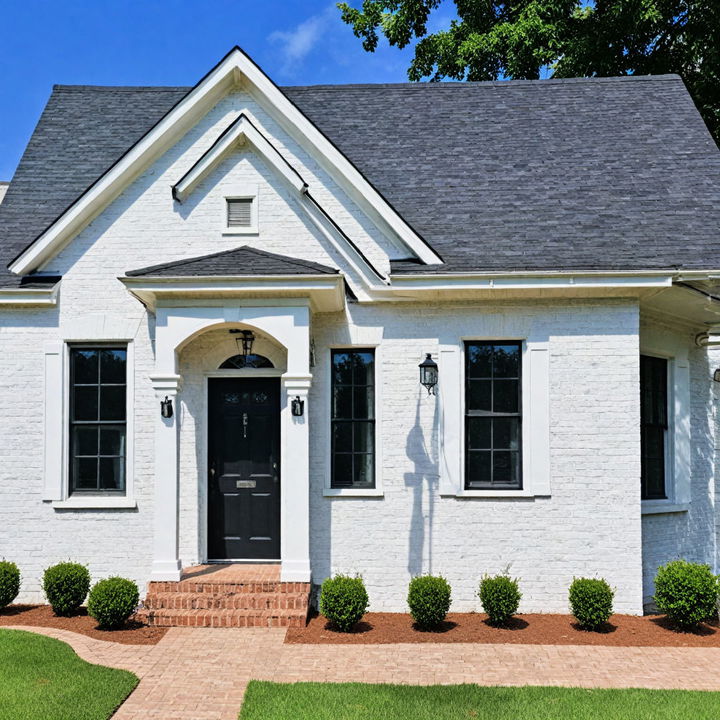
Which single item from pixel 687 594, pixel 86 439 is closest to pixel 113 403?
pixel 86 439

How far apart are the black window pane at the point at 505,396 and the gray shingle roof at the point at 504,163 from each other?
5.30ft

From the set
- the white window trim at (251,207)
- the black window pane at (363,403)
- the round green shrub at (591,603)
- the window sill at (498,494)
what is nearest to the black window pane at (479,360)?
the black window pane at (363,403)

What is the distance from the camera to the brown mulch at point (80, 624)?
28.0 feet

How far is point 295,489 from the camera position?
944 centimetres

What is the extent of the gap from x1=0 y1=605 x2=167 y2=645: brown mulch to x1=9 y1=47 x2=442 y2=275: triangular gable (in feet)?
14.8

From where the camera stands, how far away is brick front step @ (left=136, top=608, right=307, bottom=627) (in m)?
8.95

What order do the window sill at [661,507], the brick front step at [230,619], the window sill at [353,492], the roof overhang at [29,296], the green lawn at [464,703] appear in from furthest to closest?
the window sill at [661,507]
the roof overhang at [29,296]
the window sill at [353,492]
the brick front step at [230,619]
the green lawn at [464,703]

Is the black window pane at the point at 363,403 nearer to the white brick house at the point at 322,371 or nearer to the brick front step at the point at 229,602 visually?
the white brick house at the point at 322,371

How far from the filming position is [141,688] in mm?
6941

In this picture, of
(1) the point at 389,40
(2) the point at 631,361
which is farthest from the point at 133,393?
(1) the point at 389,40

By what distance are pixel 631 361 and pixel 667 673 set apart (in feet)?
13.4

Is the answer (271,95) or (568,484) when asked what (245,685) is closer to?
(568,484)

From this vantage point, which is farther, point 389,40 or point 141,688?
point 389,40

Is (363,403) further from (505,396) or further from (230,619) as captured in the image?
(230,619)
